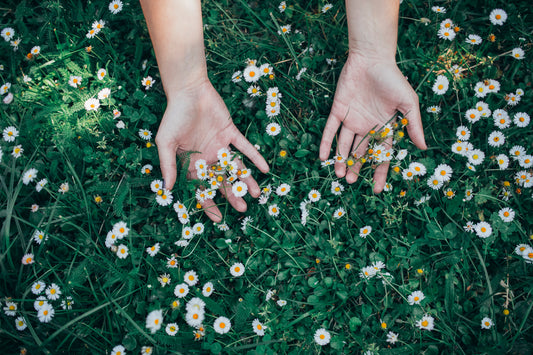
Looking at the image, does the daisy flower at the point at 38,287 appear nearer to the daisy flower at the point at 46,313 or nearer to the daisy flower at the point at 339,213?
the daisy flower at the point at 46,313

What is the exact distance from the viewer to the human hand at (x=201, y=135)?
2287 millimetres

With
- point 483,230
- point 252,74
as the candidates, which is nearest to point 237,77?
point 252,74

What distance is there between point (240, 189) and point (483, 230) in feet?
5.03

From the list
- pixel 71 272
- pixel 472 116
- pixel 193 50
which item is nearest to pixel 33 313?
pixel 71 272

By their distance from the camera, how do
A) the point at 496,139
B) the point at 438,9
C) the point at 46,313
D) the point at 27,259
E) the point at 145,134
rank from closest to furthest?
the point at 46,313, the point at 27,259, the point at 496,139, the point at 145,134, the point at 438,9

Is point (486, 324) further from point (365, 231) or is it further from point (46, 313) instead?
point (46, 313)

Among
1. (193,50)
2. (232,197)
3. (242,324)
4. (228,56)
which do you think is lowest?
(242,324)

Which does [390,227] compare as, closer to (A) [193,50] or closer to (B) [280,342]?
(B) [280,342]

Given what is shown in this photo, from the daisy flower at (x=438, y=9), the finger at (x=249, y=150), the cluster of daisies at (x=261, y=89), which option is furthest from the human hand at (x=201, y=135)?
the daisy flower at (x=438, y=9)

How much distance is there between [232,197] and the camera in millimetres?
2430

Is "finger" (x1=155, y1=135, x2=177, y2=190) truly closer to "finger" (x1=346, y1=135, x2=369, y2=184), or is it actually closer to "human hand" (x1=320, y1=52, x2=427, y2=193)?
"human hand" (x1=320, y1=52, x2=427, y2=193)

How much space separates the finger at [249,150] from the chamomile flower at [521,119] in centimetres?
169

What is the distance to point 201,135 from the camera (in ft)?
8.11

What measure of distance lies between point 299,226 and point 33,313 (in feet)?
5.68
